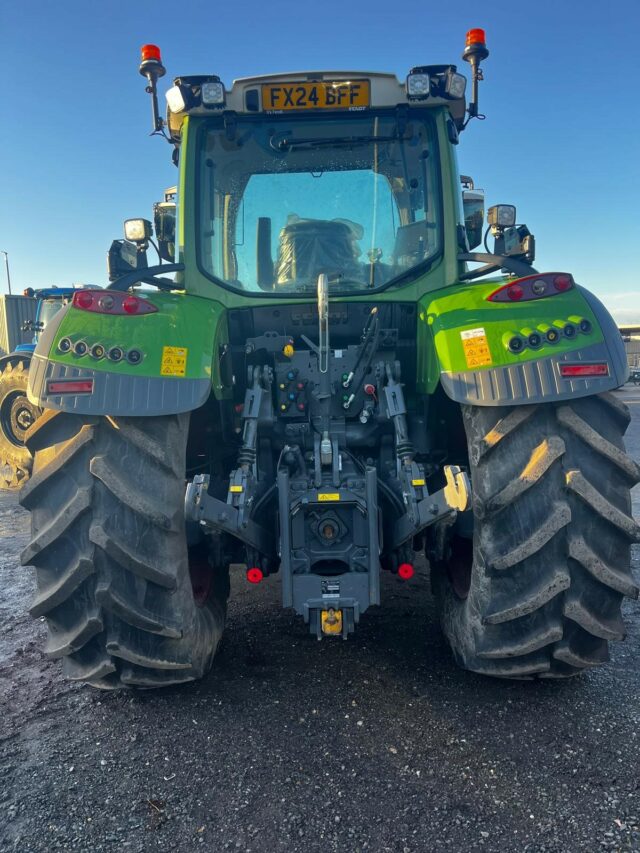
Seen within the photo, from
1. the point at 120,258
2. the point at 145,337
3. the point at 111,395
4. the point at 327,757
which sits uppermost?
the point at 120,258

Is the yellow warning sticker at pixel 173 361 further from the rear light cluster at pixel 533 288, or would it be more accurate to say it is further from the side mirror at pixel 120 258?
the rear light cluster at pixel 533 288

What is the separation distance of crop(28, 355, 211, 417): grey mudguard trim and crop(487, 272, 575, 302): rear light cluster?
4.10 ft

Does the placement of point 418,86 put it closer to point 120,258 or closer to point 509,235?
point 509,235

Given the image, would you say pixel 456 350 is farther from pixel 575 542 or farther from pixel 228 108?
pixel 228 108

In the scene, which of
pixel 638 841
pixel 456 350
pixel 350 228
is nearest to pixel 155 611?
pixel 456 350

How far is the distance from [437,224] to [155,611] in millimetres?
2227

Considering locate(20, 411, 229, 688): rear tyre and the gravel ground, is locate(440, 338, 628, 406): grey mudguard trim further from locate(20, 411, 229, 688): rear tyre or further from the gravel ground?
the gravel ground

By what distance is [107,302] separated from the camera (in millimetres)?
2301

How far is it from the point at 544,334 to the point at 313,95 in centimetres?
170

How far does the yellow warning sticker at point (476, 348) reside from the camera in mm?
2184

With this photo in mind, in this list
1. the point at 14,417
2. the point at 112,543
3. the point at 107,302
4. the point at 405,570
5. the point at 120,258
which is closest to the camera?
the point at 112,543

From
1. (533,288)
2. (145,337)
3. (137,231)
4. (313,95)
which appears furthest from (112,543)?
(313,95)

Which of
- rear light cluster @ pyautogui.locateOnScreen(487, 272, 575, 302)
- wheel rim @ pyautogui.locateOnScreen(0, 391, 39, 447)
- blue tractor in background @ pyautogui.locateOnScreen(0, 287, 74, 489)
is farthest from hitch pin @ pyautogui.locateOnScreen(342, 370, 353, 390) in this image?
wheel rim @ pyautogui.locateOnScreen(0, 391, 39, 447)

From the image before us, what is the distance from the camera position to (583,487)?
6.84 ft
